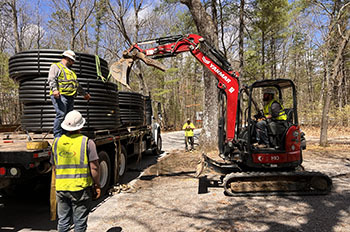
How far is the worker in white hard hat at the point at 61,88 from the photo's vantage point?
4013 mm

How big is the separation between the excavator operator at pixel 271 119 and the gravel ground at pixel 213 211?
1307 millimetres

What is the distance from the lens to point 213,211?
4.26 m

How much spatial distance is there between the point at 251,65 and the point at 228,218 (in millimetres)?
18553

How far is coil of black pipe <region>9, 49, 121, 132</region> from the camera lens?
4730 millimetres

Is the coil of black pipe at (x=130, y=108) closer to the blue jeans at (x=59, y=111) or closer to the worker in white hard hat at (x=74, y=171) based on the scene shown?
the blue jeans at (x=59, y=111)

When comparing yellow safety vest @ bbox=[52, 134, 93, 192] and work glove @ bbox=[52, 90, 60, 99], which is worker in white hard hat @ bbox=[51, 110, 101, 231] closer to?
yellow safety vest @ bbox=[52, 134, 93, 192]

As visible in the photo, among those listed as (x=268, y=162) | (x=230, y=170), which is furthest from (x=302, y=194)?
(x=230, y=170)

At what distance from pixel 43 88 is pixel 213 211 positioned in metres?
4.10

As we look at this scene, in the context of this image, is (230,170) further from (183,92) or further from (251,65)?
(183,92)

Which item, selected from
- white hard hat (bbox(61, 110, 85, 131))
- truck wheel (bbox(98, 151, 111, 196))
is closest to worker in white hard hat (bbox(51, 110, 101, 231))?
white hard hat (bbox(61, 110, 85, 131))

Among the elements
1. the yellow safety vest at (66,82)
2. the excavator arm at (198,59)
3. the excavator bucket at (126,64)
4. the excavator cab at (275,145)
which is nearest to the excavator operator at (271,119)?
the excavator cab at (275,145)

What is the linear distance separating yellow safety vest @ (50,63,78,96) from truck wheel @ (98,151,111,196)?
164 cm

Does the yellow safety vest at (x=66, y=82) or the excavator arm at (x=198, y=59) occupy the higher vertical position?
the excavator arm at (x=198, y=59)

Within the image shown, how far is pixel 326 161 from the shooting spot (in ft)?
27.4
